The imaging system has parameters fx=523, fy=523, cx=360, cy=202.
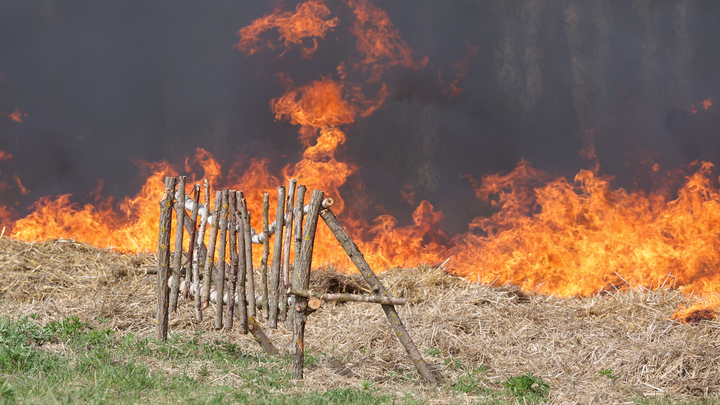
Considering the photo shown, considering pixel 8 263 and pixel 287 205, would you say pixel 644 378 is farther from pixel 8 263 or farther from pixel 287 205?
pixel 8 263

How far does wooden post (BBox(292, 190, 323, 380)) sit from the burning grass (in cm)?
24

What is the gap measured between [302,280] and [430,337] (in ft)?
9.16

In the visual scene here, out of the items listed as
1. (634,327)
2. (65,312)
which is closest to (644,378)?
(634,327)

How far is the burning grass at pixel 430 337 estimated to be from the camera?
233 inches

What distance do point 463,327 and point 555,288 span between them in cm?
433

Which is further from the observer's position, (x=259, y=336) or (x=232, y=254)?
(x=259, y=336)

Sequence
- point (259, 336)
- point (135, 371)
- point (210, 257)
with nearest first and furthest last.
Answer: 1. point (135, 371)
2. point (210, 257)
3. point (259, 336)

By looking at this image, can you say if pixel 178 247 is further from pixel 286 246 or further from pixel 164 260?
pixel 286 246

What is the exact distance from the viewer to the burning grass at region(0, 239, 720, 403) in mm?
5930

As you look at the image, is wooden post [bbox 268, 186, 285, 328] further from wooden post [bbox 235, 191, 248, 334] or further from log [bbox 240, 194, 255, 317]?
wooden post [bbox 235, 191, 248, 334]

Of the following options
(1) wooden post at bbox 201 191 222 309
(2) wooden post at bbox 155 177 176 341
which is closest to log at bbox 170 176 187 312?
(2) wooden post at bbox 155 177 176 341

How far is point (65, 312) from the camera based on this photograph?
8.88m

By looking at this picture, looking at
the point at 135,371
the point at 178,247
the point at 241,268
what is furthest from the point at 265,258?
the point at 135,371

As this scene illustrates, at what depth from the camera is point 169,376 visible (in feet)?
18.9
